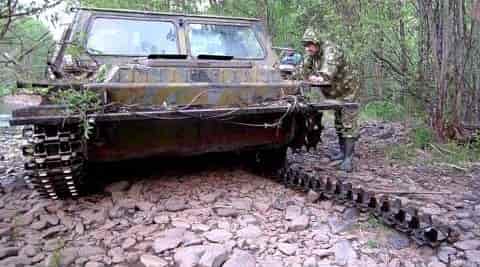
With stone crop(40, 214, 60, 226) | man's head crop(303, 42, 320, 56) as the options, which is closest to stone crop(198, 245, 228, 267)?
stone crop(40, 214, 60, 226)

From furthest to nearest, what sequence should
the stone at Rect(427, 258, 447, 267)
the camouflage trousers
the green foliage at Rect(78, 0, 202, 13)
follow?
the green foliage at Rect(78, 0, 202, 13) → the camouflage trousers → the stone at Rect(427, 258, 447, 267)

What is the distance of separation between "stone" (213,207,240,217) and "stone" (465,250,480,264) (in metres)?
1.56

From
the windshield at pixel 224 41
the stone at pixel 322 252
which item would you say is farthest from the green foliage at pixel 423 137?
the stone at pixel 322 252

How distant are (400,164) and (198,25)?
2.56 metres

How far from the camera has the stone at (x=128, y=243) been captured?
3056mm

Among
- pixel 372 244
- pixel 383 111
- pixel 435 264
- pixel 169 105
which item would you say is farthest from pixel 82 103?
pixel 383 111

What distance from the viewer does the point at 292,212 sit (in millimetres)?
3547

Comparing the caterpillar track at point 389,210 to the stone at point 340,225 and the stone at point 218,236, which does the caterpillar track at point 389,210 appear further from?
the stone at point 218,236

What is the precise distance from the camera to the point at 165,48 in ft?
15.1

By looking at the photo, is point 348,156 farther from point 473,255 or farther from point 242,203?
point 473,255

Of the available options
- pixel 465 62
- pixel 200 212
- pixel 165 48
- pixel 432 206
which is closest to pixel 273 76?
pixel 165 48

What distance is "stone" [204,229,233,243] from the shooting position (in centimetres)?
308

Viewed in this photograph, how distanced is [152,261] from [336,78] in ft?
8.71

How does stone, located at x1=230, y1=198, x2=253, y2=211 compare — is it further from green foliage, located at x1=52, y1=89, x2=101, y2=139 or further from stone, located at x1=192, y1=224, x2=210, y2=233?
green foliage, located at x1=52, y1=89, x2=101, y2=139
